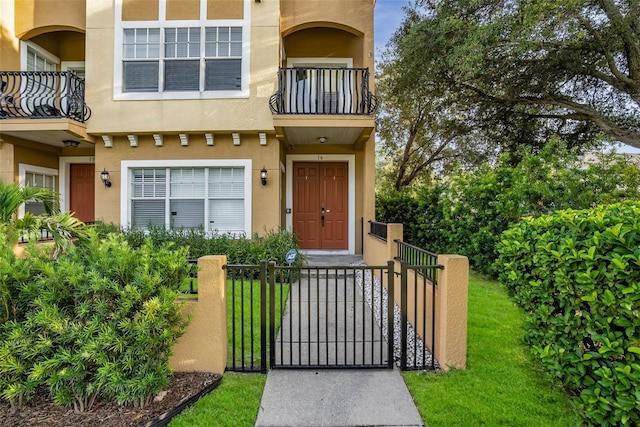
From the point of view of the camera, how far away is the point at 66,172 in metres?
9.78

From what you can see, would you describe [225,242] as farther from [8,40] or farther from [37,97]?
[8,40]

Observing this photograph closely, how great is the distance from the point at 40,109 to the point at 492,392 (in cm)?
1058

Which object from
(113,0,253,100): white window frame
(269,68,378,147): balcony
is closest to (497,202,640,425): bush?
(269,68,378,147): balcony

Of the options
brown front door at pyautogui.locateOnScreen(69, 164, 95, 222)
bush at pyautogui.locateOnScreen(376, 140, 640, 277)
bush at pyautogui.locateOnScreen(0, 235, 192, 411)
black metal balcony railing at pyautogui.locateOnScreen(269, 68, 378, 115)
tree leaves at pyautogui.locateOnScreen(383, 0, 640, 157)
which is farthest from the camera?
brown front door at pyautogui.locateOnScreen(69, 164, 95, 222)

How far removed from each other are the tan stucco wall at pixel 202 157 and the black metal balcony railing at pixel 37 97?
1.00 metres

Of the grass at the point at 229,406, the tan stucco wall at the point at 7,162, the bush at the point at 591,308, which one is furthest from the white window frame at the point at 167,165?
the bush at the point at 591,308

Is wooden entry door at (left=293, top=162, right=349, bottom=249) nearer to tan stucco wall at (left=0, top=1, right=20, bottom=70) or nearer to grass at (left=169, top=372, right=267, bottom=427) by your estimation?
grass at (left=169, top=372, right=267, bottom=427)

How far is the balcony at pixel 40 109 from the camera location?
745 centimetres

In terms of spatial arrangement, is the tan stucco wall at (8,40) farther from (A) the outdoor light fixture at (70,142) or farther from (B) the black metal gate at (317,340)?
(B) the black metal gate at (317,340)

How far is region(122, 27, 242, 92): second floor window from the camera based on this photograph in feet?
25.9

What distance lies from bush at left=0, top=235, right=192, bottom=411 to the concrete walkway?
107 centimetres

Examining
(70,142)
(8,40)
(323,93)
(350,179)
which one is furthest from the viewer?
(350,179)

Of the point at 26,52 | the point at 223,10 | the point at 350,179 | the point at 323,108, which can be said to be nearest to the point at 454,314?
the point at 323,108

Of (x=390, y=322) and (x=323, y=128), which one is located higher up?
Answer: (x=323, y=128)
